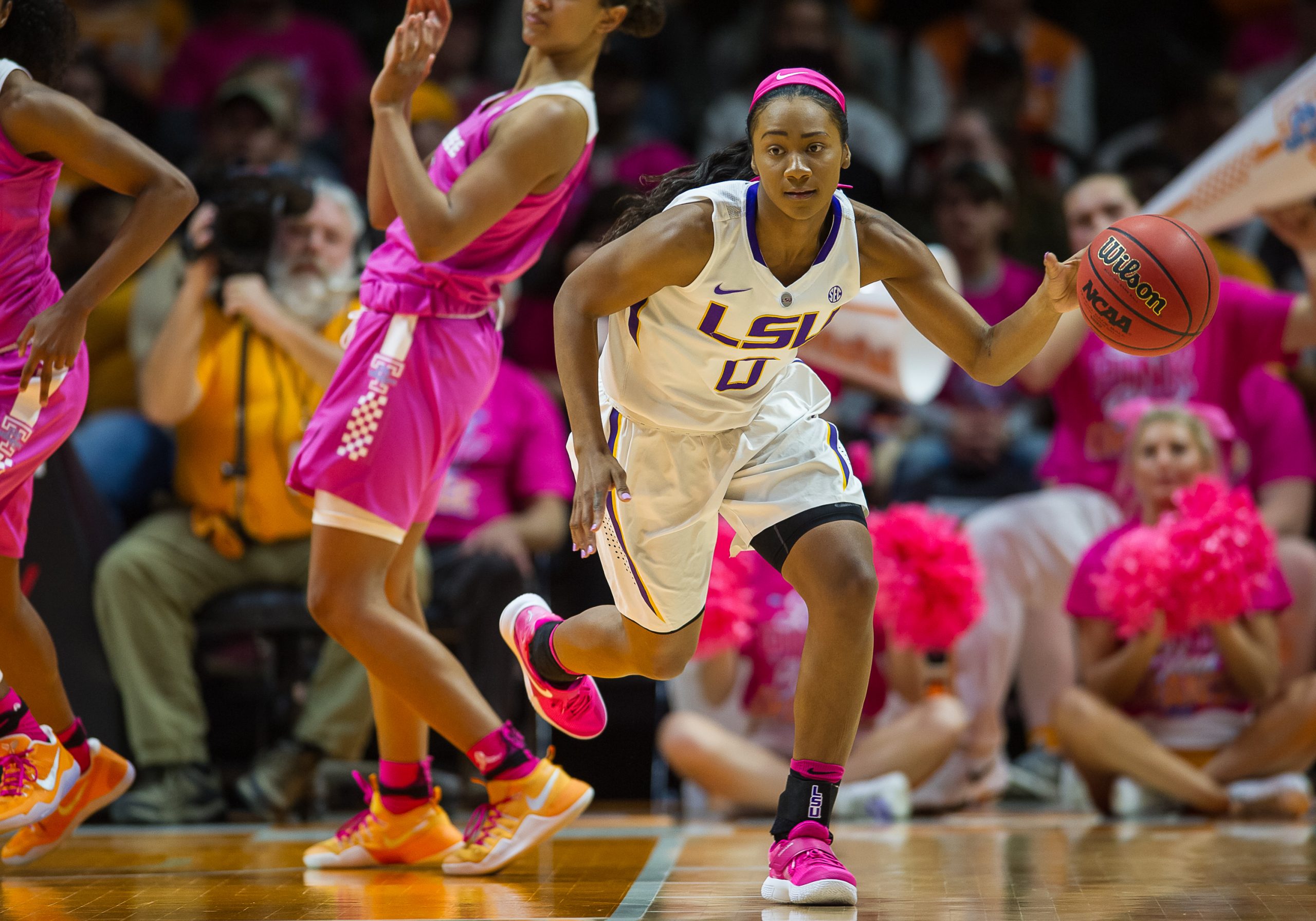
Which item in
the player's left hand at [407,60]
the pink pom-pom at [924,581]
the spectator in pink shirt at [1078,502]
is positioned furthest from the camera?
the spectator in pink shirt at [1078,502]

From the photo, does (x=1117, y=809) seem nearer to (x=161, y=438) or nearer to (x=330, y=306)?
(x=330, y=306)

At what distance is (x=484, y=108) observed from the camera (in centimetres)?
361

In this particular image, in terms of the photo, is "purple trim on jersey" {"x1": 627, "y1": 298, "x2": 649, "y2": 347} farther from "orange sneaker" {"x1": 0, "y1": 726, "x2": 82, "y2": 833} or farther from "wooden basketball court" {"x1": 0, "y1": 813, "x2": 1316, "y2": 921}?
"orange sneaker" {"x1": 0, "y1": 726, "x2": 82, "y2": 833}

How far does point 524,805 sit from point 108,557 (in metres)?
2.01

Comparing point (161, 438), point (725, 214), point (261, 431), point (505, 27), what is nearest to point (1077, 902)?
point (725, 214)

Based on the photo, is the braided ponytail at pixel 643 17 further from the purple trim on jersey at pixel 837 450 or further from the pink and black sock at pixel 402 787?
the pink and black sock at pixel 402 787

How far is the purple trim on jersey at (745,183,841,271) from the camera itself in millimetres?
3078

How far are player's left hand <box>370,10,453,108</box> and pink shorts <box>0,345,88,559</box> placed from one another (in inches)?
35.0

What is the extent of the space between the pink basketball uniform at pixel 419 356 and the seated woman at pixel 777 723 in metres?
1.45

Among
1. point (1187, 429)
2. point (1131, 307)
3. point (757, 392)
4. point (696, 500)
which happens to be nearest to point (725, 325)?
point (757, 392)

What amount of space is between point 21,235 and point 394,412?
2.93ft

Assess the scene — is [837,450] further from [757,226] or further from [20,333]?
[20,333]

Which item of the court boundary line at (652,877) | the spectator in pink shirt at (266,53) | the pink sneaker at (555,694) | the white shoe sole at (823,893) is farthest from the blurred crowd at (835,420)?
the white shoe sole at (823,893)

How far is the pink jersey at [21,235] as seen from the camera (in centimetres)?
328
